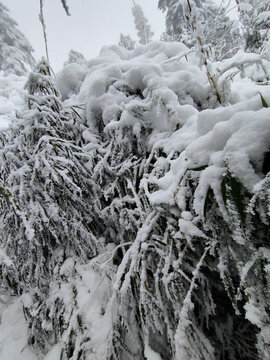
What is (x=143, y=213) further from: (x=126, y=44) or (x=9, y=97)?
(x=126, y=44)

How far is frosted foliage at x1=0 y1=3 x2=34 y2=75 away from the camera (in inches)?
594

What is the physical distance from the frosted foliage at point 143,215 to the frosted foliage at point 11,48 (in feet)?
54.4

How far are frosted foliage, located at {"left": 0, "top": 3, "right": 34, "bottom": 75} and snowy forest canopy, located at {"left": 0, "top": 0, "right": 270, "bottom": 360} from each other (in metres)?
16.4

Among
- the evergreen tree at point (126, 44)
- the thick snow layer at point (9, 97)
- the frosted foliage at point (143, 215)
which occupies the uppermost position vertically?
the evergreen tree at point (126, 44)

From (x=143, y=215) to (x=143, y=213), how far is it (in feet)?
0.04

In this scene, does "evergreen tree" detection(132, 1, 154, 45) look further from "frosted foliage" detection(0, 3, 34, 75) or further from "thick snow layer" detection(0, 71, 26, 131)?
"thick snow layer" detection(0, 71, 26, 131)

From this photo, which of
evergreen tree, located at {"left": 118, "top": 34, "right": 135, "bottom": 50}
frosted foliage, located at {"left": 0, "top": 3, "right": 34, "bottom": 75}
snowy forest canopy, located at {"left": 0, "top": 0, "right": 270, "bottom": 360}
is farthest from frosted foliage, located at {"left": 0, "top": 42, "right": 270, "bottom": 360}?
frosted foliage, located at {"left": 0, "top": 3, "right": 34, "bottom": 75}

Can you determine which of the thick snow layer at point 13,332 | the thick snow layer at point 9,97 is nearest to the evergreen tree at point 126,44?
the thick snow layer at point 9,97

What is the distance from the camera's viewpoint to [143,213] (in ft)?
4.62

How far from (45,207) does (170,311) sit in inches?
46.6

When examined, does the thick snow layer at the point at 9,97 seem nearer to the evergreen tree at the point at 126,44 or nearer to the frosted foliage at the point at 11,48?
the frosted foliage at the point at 11,48

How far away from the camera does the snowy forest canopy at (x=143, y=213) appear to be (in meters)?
0.85

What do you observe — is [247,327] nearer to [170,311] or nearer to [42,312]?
[170,311]

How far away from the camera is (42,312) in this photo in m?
1.68
